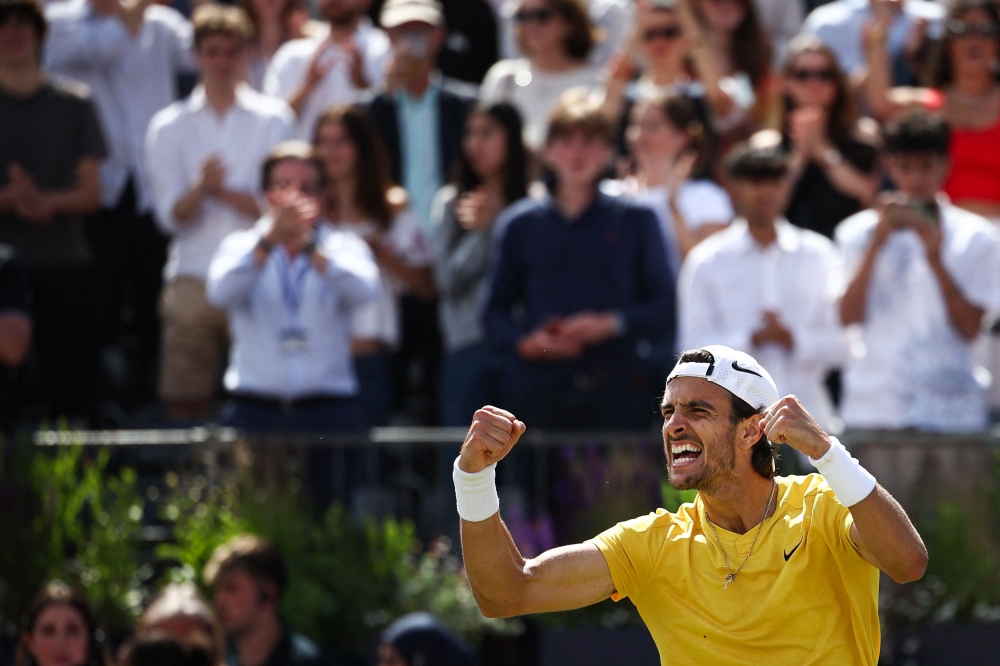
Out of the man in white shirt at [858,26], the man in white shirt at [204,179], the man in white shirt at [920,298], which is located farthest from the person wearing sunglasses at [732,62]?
the man in white shirt at [204,179]

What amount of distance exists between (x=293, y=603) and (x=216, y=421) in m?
2.27

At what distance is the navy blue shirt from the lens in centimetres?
Answer: 975

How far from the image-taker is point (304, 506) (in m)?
9.49

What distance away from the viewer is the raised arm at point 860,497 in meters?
5.10

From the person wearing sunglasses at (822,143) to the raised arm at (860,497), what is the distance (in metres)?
5.90

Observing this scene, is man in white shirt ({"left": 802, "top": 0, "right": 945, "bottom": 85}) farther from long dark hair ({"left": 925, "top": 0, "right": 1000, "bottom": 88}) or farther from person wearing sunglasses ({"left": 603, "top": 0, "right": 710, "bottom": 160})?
person wearing sunglasses ({"left": 603, "top": 0, "right": 710, "bottom": 160})

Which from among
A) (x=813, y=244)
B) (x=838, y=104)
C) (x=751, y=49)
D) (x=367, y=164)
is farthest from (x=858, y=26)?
(x=367, y=164)

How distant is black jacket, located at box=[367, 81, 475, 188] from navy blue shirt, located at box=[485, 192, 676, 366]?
184 cm

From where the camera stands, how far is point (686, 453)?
219 inches

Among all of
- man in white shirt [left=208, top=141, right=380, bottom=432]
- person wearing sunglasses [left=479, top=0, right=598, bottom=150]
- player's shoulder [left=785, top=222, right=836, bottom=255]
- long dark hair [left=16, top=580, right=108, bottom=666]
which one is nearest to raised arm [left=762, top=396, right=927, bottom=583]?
long dark hair [left=16, top=580, right=108, bottom=666]

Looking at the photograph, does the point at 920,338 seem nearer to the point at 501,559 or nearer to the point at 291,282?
the point at 291,282

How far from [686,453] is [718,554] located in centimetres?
34

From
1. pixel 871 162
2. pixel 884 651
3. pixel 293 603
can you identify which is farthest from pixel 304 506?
pixel 871 162

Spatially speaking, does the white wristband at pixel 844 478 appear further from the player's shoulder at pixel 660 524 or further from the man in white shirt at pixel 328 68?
the man in white shirt at pixel 328 68
